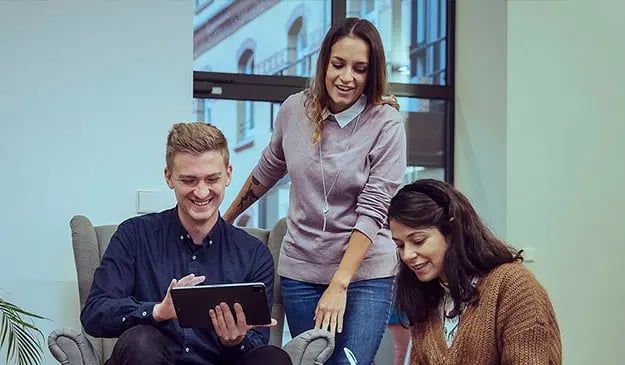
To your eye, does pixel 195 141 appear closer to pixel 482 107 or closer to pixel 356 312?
pixel 356 312

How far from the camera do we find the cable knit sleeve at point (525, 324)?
6.57 feet

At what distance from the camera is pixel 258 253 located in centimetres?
252

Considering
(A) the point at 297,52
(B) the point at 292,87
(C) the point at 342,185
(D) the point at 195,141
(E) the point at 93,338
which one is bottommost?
(E) the point at 93,338

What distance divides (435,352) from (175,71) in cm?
182

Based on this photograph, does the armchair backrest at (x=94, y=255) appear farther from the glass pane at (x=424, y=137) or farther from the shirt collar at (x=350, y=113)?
the glass pane at (x=424, y=137)

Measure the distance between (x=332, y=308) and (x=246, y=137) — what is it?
1785 mm

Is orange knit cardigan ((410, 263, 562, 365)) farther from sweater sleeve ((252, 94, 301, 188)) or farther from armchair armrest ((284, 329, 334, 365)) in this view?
sweater sleeve ((252, 94, 301, 188))

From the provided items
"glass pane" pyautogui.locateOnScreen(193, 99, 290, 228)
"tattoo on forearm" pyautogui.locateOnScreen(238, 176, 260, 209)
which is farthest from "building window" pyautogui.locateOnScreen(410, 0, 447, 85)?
"tattoo on forearm" pyautogui.locateOnScreen(238, 176, 260, 209)

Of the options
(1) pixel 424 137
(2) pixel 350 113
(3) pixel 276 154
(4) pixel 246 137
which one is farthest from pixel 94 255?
(1) pixel 424 137

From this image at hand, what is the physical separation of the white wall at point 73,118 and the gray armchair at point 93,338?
0.50 metres

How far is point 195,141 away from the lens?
2383 mm

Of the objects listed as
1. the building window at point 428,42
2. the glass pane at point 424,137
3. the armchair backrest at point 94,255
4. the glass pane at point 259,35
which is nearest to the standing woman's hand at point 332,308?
the armchair backrest at point 94,255

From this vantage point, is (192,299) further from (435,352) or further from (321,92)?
(321,92)

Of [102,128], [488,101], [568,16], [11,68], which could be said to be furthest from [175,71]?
[568,16]
